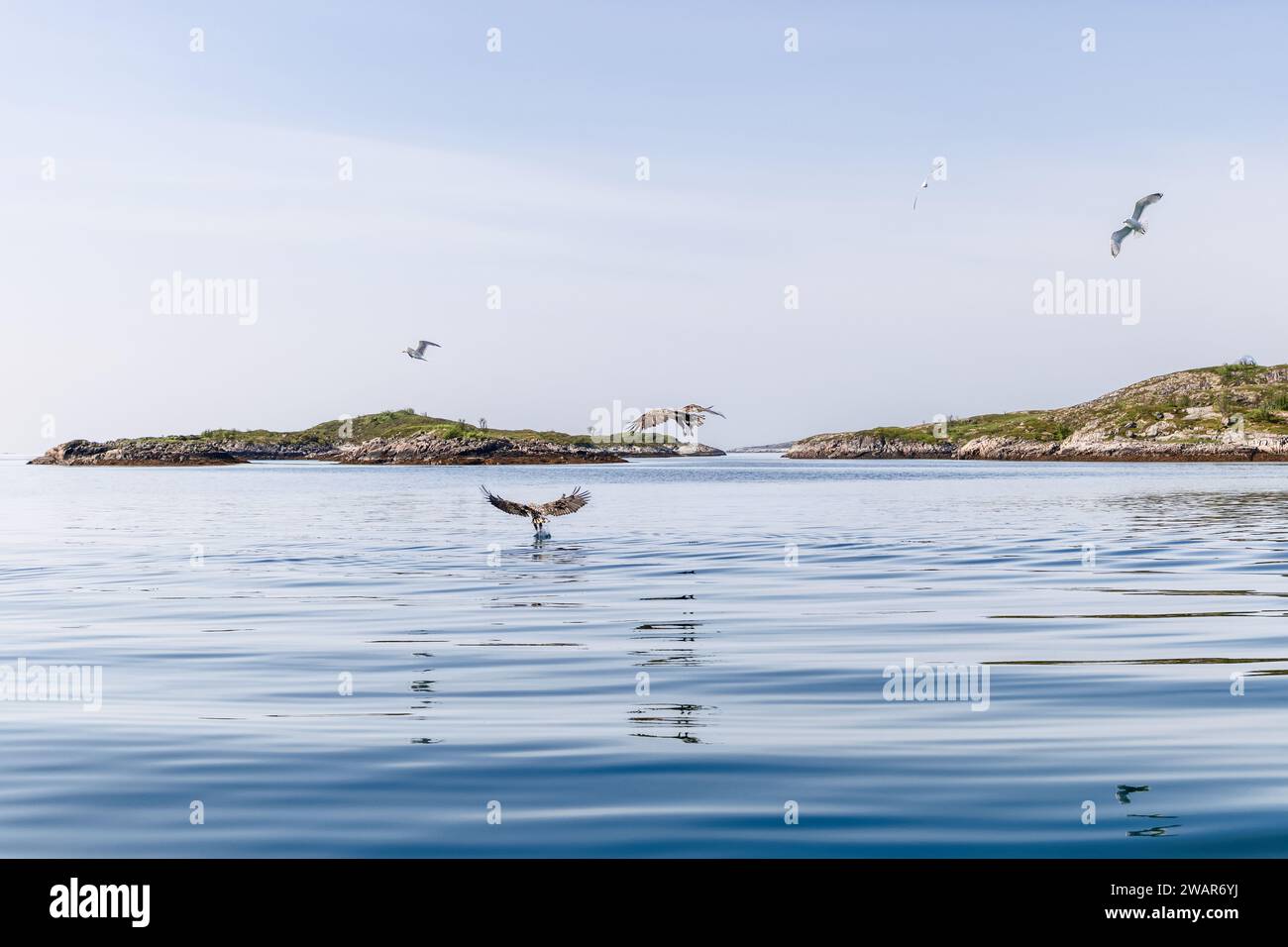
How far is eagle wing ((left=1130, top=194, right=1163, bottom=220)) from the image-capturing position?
166ft

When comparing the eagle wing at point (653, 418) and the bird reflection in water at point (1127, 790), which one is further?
the eagle wing at point (653, 418)

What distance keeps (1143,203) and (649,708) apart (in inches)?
1760

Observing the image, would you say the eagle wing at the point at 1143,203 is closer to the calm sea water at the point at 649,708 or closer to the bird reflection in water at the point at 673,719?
the calm sea water at the point at 649,708

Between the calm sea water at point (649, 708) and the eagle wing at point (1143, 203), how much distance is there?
18374mm

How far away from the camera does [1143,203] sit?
50.8 m

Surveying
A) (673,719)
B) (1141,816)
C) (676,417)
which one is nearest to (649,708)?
(673,719)

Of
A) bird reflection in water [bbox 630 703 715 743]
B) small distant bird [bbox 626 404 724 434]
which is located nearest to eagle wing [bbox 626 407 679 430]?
small distant bird [bbox 626 404 724 434]

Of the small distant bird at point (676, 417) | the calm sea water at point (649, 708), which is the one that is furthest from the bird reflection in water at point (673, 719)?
the small distant bird at point (676, 417)

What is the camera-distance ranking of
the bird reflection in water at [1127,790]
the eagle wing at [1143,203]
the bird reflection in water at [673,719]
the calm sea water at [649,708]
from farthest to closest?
the eagle wing at [1143,203] < the bird reflection in water at [673,719] < the bird reflection in water at [1127,790] < the calm sea water at [649,708]

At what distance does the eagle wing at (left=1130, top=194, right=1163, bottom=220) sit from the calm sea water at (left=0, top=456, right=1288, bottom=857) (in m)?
18.4

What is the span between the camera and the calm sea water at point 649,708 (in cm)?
996
